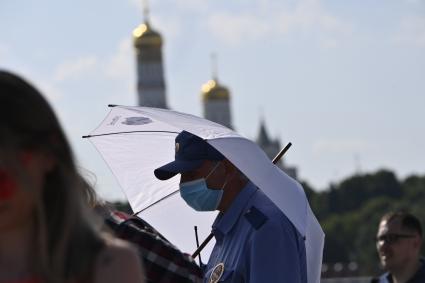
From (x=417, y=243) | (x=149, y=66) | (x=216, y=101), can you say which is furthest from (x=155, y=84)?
(x=417, y=243)

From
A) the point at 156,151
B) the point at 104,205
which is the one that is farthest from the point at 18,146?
the point at 156,151

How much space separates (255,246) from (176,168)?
1.40ft

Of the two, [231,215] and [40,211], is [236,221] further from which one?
[40,211]

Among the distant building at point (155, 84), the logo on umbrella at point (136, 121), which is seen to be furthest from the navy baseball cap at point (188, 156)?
the distant building at point (155, 84)

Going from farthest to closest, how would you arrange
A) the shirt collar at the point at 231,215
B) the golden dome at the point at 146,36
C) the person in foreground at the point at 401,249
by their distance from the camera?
the golden dome at the point at 146,36, the person in foreground at the point at 401,249, the shirt collar at the point at 231,215

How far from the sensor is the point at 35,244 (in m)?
3.03

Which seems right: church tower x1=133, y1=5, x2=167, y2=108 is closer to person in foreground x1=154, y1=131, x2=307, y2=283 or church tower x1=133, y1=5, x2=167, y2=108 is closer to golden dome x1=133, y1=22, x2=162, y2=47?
golden dome x1=133, y1=22, x2=162, y2=47

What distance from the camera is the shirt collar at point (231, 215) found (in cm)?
569

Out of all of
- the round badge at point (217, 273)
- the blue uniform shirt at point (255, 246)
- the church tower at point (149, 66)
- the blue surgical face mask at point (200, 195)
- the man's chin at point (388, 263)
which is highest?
the blue surgical face mask at point (200, 195)

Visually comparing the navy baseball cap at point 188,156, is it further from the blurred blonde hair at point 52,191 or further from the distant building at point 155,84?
the distant building at point 155,84

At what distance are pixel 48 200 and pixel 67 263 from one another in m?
0.13

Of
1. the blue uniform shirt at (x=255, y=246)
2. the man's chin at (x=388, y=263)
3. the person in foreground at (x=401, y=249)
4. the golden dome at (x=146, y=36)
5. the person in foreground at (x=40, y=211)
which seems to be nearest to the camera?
the person in foreground at (x=40, y=211)

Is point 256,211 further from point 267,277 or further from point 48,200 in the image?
point 48,200

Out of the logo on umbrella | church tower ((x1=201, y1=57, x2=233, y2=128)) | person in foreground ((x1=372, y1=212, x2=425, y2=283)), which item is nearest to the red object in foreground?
the logo on umbrella
